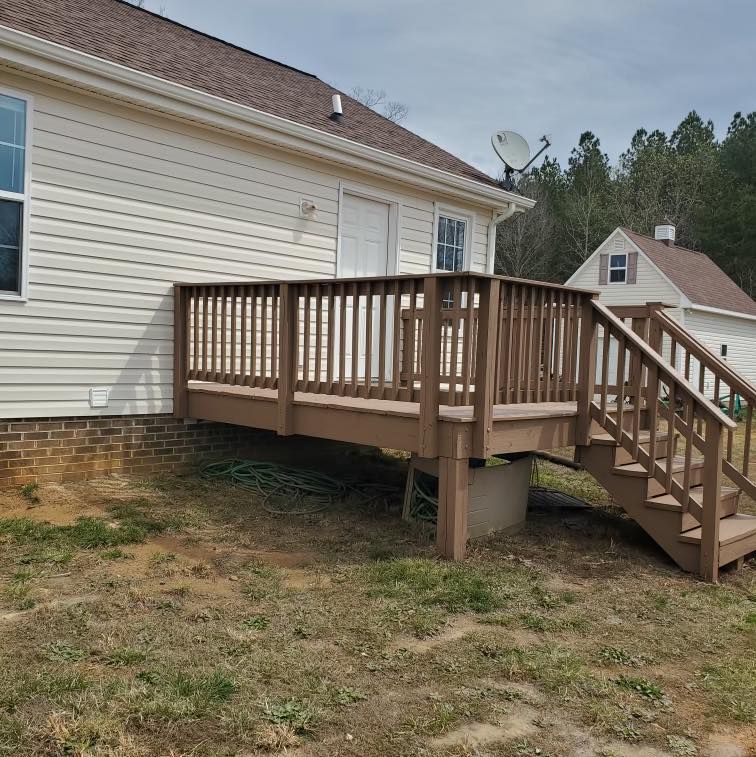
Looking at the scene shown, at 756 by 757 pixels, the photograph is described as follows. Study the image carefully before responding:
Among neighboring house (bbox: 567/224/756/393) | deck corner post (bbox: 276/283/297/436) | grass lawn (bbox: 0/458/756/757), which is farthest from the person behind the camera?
neighboring house (bbox: 567/224/756/393)

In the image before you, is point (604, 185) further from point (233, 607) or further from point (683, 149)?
point (233, 607)

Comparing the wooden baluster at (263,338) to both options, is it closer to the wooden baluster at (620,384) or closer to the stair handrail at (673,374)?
the stair handrail at (673,374)

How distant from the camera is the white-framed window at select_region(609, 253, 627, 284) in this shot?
74.8 feet

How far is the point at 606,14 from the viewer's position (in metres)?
11.4

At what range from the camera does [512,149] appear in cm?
946

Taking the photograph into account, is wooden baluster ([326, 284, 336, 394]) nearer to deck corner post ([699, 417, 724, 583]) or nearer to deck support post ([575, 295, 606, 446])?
deck support post ([575, 295, 606, 446])

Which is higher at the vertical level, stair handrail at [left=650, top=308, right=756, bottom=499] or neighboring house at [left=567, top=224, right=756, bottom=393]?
neighboring house at [left=567, top=224, right=756, bottom=393]

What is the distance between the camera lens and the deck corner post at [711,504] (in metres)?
4.48

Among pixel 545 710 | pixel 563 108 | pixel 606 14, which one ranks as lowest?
pixel 545 710

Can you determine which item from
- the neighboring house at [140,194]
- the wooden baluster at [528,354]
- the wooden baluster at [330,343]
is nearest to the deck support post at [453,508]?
the wooden baluster at [528,354]

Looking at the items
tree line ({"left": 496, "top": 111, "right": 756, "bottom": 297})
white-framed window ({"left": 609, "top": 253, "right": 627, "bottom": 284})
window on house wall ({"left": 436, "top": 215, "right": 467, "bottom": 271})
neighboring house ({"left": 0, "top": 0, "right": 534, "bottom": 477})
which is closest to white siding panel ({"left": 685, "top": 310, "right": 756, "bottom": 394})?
white-framed window ({"left": 609, "top": 253, "right": 627, "bottom": 284})

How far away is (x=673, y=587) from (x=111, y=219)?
5160 millimetres

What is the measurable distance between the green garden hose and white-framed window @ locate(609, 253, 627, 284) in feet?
60.9

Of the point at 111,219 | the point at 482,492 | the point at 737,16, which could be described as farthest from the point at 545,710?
the point at 737,16
